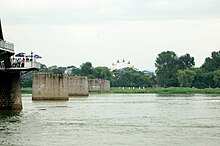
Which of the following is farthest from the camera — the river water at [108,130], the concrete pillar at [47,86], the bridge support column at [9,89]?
the concrete pillar at [47,86]

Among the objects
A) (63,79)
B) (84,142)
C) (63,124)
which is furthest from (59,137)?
(63,79)

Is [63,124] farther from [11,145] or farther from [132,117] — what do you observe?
[11,145]

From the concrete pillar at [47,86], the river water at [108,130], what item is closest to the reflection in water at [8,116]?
the river water at [108,130]

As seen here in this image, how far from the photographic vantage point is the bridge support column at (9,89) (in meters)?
76.0

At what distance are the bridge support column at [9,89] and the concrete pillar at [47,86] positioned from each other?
109ft

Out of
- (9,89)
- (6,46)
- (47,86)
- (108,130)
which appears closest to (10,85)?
(9,89)

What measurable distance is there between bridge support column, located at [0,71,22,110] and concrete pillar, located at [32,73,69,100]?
33142mm

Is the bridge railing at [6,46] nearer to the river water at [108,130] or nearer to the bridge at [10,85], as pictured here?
the bridge at [10,85]

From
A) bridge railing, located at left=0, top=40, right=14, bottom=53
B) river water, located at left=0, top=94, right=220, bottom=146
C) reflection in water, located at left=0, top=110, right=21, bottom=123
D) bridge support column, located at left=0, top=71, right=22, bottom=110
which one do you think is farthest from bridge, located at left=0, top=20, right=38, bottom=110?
river water, located at left=0, top=94, right=220, bottom=146

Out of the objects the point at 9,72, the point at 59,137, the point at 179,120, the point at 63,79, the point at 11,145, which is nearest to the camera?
the point at 11,145

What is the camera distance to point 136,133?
49.2 meters

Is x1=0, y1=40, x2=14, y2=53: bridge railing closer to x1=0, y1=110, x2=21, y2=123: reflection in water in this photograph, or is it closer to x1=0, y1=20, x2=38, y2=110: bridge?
A: x1=0, y1=20, x2=38, y2=110: bridge

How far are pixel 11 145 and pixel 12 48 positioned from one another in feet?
95.1

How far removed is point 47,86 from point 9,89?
34.6 metres
